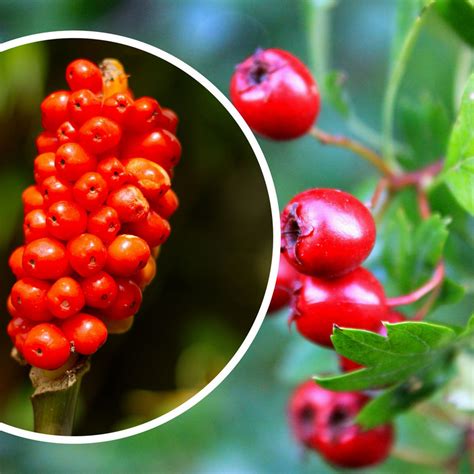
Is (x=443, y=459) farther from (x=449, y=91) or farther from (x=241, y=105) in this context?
(x=241, y=105)

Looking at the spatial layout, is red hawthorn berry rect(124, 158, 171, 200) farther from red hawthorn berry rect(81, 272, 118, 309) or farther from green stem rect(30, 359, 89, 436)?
green stem rect(30, 359, 89, 436)

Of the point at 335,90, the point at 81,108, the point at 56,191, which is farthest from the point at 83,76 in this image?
the point at 335,90

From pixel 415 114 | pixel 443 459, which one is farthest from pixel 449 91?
pixel 443 459

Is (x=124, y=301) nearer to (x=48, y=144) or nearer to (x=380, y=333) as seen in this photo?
(x=48, y=144)

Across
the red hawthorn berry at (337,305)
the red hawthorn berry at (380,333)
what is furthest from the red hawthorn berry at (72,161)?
the red hawthorn berry at (380,333)

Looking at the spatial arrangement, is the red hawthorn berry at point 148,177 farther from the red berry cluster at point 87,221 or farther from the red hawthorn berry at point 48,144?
the red hawthorn berry at point 48,144

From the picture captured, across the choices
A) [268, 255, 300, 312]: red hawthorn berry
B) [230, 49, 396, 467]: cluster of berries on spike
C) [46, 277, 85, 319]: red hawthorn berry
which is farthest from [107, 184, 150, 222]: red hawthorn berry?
[268, 255, 300, 312]: red hawthorn berry

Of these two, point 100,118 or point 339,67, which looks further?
point 339,67
